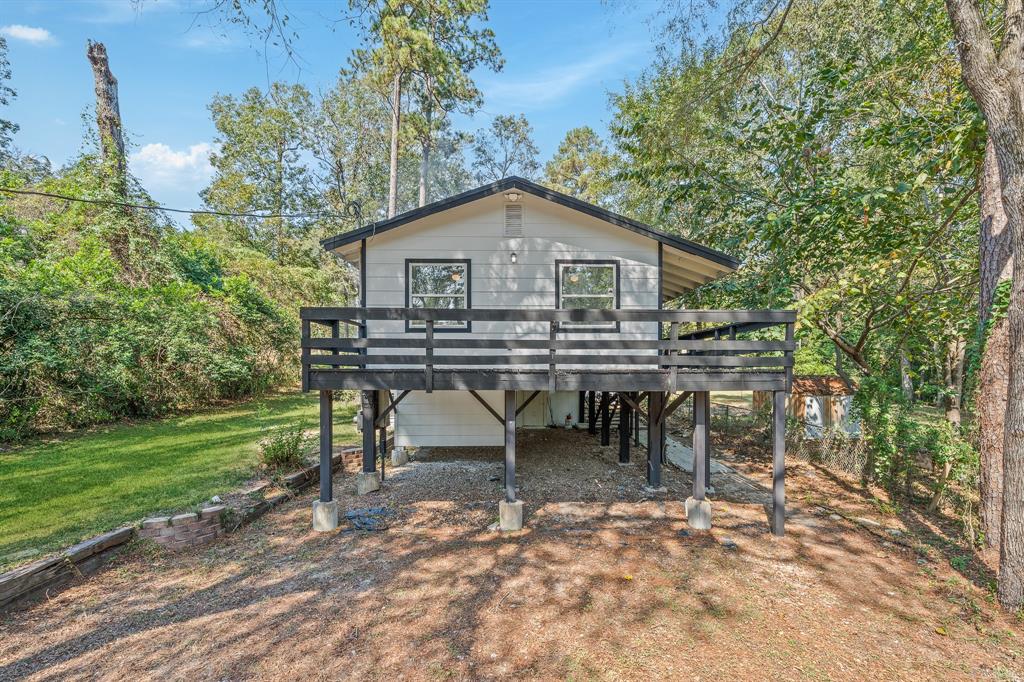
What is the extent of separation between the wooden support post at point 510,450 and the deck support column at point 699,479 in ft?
7.36

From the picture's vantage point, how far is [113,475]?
6656mm

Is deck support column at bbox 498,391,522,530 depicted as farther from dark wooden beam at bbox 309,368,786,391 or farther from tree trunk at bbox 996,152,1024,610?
tree trunk at bbox 996,152,1024,610

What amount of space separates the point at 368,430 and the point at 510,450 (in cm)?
261

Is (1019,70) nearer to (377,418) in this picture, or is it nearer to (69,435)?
(377,418)

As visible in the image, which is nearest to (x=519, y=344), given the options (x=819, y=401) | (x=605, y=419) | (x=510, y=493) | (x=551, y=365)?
(x=551, y=365)

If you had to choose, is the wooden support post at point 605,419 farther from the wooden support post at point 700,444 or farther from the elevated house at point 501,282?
the wooden support post at point 700,444

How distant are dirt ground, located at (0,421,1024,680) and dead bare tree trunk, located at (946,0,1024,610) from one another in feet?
1.68

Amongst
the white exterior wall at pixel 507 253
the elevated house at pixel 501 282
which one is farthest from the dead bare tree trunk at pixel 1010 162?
the white exterior wall at pixel 507 253

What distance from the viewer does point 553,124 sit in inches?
1042

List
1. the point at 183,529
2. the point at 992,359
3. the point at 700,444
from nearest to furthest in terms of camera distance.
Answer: the point at 992,359 → the point at 183,529 → the point at 700,444

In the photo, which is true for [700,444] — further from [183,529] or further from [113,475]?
[113,475]

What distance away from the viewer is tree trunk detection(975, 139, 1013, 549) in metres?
4.56

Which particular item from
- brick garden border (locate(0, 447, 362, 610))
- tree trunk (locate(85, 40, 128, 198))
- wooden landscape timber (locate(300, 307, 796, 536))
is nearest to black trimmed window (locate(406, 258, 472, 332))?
wooden landscape timber (locate(300, 307, 796, 536))

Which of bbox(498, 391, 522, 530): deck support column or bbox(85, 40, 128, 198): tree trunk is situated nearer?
bbox(498, 391, 522, 530): deck support column
